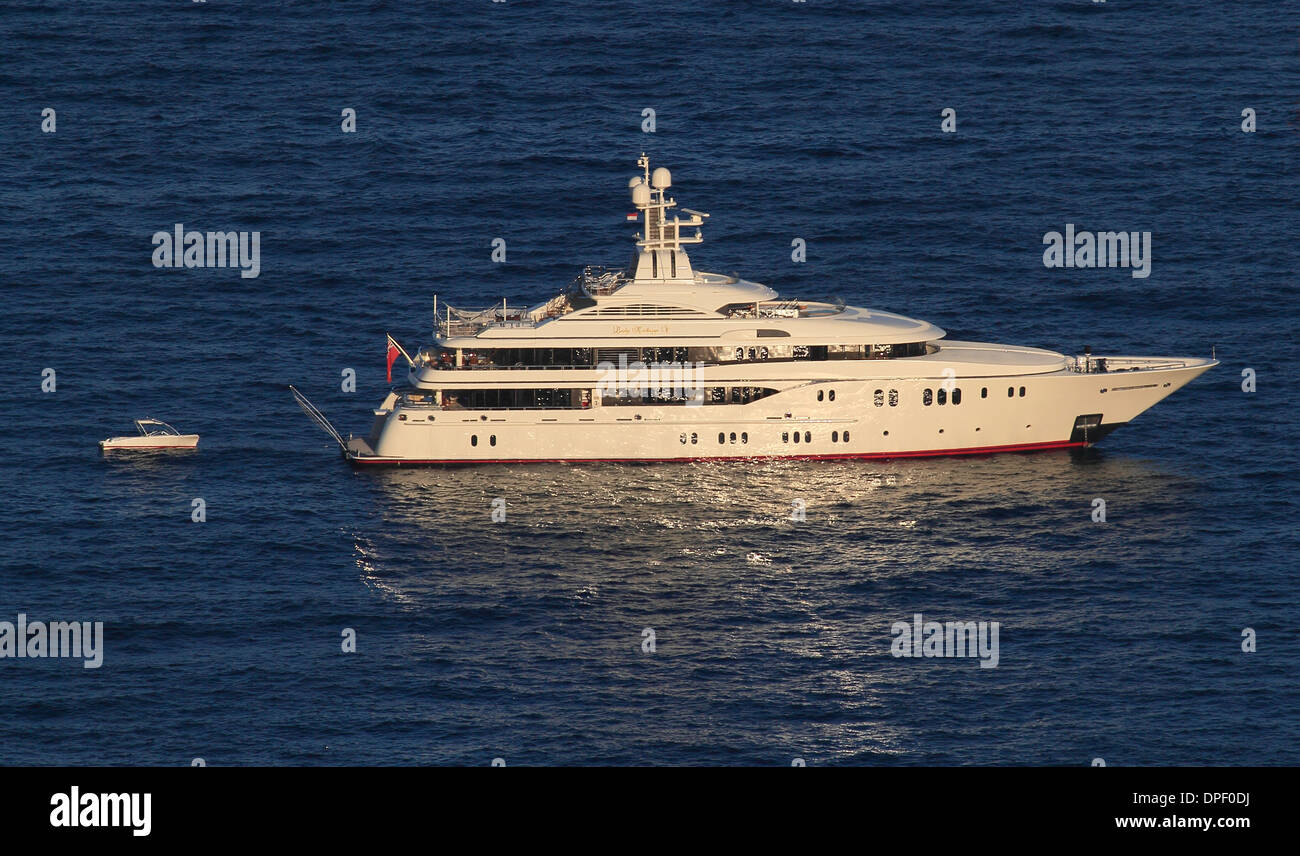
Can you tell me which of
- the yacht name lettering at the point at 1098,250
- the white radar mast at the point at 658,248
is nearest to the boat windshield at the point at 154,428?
the white radar mast at the point at 658,248

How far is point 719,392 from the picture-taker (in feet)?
396

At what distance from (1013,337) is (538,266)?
3280 centimetres

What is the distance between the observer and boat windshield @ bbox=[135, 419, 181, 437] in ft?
390

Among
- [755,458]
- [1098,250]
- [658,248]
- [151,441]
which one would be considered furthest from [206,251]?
[1098,250]

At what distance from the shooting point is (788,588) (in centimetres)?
9981

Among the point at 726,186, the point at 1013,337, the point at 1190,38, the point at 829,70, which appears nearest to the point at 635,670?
the point at 1013,337

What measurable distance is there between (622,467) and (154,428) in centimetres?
2713

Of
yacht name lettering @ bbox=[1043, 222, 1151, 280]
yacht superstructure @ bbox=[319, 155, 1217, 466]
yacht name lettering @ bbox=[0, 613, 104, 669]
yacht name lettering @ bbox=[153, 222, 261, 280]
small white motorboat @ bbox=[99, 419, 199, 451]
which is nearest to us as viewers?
yacht name lettering @ bbox=[0, 613, 104, 669]

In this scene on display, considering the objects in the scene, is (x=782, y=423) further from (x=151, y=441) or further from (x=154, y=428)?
(x=154, y=428)

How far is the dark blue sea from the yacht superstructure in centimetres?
181

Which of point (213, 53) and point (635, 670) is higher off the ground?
point (213, 53)

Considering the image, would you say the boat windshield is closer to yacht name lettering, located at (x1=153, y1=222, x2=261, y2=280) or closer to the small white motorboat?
the small white motorboat

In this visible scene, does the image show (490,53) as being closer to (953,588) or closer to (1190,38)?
(1190,38)

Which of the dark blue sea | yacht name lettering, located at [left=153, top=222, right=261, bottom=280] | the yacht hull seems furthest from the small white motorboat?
yacht name lettering, located at [left=153, top=222, right=261, bottom=280]
